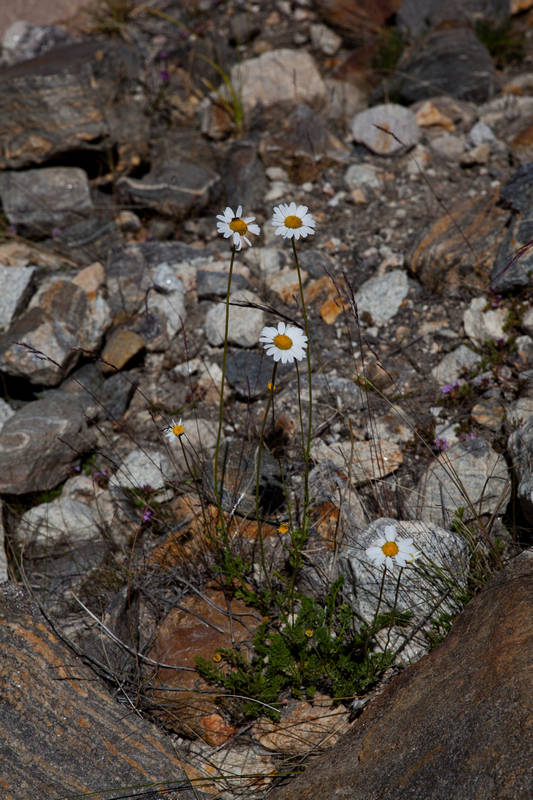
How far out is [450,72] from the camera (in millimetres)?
4828

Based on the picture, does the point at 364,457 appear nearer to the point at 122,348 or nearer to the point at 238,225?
the point at 238,225

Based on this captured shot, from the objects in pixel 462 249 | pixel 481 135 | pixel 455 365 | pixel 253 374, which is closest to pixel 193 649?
pixel 253 374

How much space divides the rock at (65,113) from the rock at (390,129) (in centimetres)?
179

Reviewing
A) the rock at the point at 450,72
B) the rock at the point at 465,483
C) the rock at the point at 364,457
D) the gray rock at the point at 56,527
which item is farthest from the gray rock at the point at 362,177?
the gray rock at the point at 56,527

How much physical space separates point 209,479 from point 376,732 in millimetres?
1294

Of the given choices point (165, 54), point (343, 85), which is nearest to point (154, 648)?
point (343, 85)

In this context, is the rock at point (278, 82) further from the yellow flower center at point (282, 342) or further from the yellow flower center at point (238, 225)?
the yellow flower center at point (282, 342)

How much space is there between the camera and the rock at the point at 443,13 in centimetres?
542

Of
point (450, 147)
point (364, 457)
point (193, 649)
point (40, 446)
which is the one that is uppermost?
point (450, 147)

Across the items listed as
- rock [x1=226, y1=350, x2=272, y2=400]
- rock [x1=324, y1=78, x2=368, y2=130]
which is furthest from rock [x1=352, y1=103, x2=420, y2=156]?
rock [x1=226, y1=350, x2=272, y2=400]

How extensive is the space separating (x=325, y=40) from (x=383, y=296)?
3463 millimetres

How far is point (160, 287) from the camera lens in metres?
3.93

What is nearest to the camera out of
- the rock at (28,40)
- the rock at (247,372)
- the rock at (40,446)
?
the rock at (40,446)

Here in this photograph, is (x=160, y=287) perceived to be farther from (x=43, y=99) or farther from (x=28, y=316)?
(x=43, y=99)
